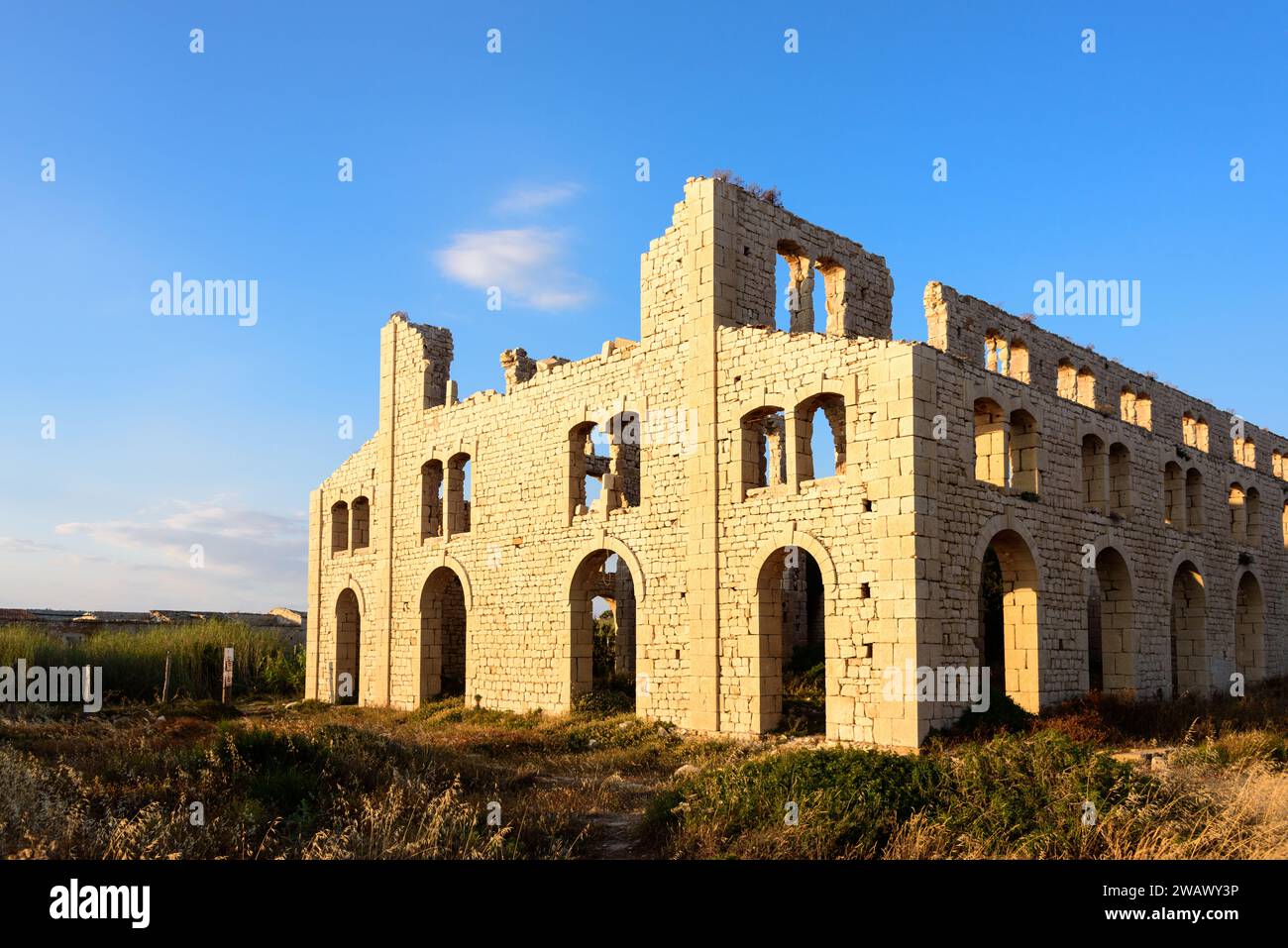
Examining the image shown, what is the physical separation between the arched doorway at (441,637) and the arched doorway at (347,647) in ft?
8.90

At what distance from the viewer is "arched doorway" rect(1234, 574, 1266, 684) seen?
2606 cm

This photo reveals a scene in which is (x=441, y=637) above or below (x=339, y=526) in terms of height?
below

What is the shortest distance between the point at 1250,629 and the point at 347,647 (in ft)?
77.1

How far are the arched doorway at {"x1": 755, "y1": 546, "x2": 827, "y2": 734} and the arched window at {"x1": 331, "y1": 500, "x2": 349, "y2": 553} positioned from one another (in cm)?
1219

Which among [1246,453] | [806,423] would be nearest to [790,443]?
[806,423]

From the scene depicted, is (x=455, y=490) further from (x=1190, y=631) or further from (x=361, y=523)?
(x=1190, y=631)

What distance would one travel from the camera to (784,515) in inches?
644

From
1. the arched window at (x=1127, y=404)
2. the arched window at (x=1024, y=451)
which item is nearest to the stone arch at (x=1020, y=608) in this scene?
the arched window at (x=1024, y=451)

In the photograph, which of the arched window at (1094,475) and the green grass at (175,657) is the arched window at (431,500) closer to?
the green grass at (175,657)

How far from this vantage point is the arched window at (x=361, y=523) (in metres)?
27.9

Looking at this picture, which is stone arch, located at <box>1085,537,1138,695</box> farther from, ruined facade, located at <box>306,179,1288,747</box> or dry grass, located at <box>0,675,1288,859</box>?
dry grass, located at <box>0,675,1288,859</box>

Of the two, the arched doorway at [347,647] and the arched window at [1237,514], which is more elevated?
the arched window at [1237,514]

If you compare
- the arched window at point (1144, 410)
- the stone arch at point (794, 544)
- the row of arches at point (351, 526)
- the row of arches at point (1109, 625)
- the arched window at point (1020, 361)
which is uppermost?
the arched window at point (1020, 361)
